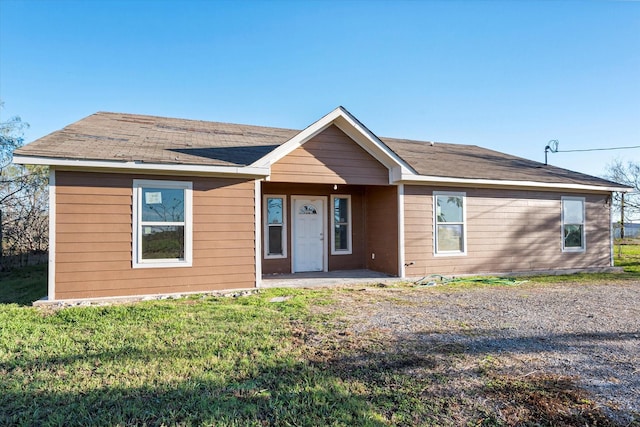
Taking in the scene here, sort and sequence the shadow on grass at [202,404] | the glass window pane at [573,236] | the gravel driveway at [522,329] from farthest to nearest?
the glass window pane at [573,236] < the gravel driveway at [522,329] < the shadow on grass at [202,404]

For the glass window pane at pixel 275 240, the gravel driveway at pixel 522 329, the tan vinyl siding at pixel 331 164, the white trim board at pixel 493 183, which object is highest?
the tan vinyl siding at pixel 331 164

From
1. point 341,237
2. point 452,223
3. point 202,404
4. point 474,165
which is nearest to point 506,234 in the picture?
point 452,223

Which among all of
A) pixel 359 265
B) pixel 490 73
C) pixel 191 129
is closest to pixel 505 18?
pixel 490 73

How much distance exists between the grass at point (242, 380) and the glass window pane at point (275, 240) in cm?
430

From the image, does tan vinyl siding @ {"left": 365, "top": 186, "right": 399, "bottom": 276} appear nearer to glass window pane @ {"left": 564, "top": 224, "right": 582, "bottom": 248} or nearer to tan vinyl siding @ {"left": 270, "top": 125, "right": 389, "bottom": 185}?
tan vinyl siding @ {"left": 270, "top": 125, "right": 389, "bottom": 185}

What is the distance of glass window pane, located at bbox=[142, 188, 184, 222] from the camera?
20.4 feet

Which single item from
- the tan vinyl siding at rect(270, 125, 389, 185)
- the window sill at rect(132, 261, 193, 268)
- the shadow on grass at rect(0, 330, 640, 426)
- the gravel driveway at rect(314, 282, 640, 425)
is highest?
the tan vinyl siding at rect(270, 125, 389, 185)

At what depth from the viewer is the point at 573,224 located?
9805mm

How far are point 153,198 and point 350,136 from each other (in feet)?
14.8

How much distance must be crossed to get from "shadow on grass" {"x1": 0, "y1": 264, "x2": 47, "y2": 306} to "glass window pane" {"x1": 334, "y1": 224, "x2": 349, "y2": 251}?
6.73 metres

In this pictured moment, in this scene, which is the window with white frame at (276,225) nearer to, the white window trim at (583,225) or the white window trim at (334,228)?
the white window trim at (334,228)

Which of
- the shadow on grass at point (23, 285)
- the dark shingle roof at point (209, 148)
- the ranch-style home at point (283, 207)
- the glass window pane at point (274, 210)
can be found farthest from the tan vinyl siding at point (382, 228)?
the shadow on grass at point (23, 285)

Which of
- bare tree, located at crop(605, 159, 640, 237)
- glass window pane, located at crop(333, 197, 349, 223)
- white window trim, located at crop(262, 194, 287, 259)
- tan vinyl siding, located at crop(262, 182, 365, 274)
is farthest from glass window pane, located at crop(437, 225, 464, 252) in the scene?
bare tree, located at crop(605, 159, 640, 237)

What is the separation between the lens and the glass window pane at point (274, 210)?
9016 mm
